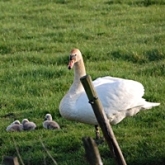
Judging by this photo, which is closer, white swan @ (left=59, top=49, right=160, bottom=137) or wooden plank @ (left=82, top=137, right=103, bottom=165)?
wooden plank @ (left=82, top=137, right=103, bottom=165)

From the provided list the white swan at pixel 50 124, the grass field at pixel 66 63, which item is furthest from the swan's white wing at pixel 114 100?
the white swan at pixel 50 124

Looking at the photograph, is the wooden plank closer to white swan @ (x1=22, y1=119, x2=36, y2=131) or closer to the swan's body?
the swan's body

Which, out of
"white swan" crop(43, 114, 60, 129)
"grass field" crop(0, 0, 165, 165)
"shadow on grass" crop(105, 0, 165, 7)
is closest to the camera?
"grass field" crop(0, 0, 165, 165)

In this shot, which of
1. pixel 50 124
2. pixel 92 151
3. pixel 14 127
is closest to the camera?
pixel 92 151

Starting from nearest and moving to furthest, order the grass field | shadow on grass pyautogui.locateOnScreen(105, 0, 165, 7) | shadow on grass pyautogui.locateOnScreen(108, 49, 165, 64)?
the grass field, shadow on grass pyautogui.locateOnScreen(108, 49, 165, 64), shadow on grass pyautogui.locateOnScreen(105, 0, 165, 7)

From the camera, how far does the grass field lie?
734 cm

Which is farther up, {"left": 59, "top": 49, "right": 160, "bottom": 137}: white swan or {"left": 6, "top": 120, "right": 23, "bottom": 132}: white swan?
{"left": 59, "top": 49, "right": 160, "bottom": 137}: white swan

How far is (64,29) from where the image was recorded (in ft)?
48.0

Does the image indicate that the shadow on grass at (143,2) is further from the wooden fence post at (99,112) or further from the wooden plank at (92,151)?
the wooden plank at (92,151)

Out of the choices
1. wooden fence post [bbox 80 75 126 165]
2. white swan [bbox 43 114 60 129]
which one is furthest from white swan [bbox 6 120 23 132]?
wooden fence post [bbox 80 75 126 165]

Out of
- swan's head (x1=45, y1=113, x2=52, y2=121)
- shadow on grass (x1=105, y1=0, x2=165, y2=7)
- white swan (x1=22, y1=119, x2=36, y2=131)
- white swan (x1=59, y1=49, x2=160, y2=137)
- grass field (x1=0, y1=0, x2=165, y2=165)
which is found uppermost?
white swan (x1=59, y1=49, x2=160, y2=137)

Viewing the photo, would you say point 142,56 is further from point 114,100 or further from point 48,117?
point 114,100

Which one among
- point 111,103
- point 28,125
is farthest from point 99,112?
point 28,125

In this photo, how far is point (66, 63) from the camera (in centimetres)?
1173
